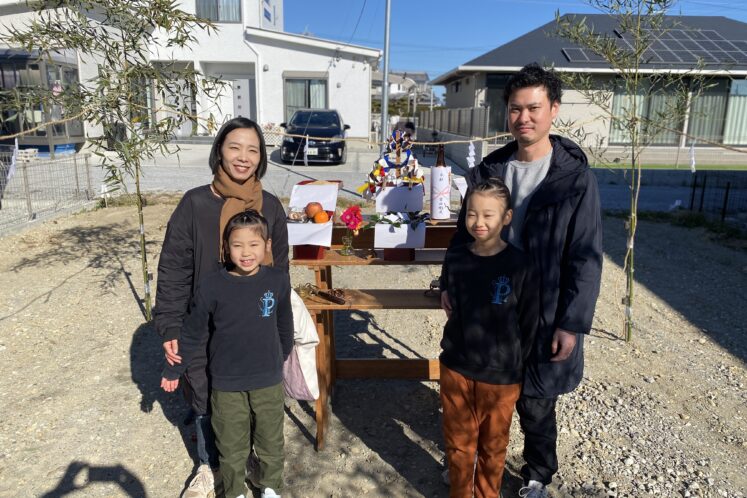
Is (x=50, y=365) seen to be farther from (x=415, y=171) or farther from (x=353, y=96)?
(x=353, y=96)

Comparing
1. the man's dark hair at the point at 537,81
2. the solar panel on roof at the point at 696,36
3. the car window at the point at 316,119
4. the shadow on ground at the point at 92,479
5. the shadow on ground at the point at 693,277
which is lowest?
the shadow on ground at the point at 92,479

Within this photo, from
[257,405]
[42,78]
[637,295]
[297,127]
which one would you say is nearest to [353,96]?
[297,127]

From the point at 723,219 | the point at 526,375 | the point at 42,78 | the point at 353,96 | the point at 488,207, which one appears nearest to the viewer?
the point at 488,207

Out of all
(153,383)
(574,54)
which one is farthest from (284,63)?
(153,383)

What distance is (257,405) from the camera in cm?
257

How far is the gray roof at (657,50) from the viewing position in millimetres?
17297

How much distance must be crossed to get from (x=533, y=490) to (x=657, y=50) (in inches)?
744

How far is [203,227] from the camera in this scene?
8.22 feet

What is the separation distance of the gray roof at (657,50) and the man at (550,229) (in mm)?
15390

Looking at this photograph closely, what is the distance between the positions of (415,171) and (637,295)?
4.01 meters

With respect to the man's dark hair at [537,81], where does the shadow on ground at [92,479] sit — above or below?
below

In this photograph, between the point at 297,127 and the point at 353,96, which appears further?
the point at 353,96

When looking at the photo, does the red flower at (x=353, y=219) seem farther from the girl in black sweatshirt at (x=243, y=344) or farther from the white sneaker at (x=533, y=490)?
the white sneaker at (x=533, y=490)

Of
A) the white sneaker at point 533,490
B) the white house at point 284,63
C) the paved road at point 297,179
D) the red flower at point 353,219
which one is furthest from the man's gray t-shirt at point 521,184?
the white house at point 284,63
